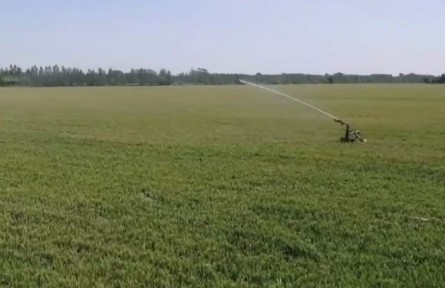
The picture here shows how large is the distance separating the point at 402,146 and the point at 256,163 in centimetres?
614

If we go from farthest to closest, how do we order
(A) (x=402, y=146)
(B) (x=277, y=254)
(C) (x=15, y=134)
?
(C) (x=15, y=134), (A) (x=402, y=146), (B) (x=277, y=254)

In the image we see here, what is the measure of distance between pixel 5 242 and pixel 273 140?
1189 centimetres

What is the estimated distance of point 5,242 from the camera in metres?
5.20

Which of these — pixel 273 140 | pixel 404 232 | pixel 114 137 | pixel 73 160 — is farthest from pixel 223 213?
pixel 114 137

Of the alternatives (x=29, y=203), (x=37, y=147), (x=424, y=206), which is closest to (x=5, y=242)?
(x=29, y=203)

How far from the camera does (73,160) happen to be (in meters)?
11.1

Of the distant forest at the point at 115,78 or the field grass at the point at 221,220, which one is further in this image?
the distant forest at the point at 115,78

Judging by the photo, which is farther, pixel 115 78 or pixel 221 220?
pixel 115 78

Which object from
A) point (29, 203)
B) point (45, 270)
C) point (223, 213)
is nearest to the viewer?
point (45, 270)

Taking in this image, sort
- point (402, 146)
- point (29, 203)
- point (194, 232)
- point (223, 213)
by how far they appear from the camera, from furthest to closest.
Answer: point (402, 146)
point (29, 203)
point (223, 213)
point (194, 232)

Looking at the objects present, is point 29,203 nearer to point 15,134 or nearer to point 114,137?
point 114,137

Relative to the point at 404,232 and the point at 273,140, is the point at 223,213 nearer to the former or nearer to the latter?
the point at 404,232

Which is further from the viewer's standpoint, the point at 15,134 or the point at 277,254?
the point at 15,134

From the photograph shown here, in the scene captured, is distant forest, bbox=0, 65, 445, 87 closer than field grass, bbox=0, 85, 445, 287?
No
